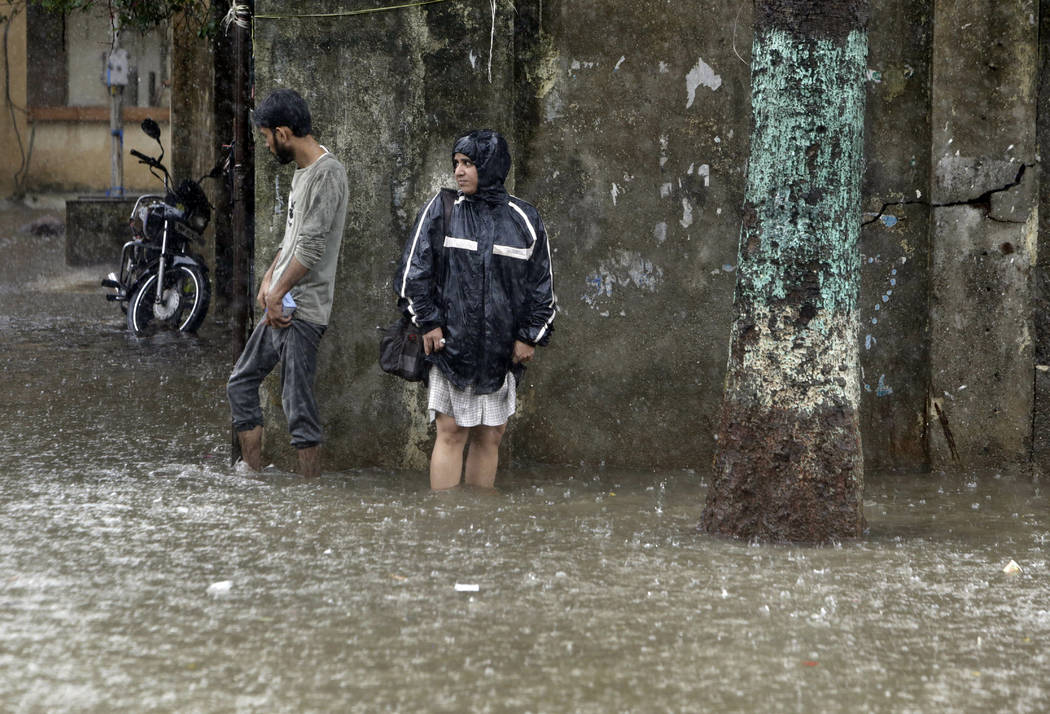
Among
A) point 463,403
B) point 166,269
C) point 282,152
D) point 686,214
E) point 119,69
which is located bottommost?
point 463,403

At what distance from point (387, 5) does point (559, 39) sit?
85cm

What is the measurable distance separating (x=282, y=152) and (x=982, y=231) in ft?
10.9

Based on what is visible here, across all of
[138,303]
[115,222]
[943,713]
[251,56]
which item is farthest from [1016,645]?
[115,222]

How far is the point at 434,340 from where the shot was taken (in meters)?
5.66

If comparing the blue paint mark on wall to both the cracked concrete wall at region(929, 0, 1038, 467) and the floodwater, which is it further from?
the floodwater

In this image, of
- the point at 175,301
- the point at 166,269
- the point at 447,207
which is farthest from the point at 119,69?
the point at 447,207

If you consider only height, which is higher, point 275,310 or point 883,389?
point 275,310

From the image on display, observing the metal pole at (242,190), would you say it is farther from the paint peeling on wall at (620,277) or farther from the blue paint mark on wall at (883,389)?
the blue paint mark on wall at (883,389)

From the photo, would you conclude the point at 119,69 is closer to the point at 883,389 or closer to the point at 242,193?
the point at 242,193

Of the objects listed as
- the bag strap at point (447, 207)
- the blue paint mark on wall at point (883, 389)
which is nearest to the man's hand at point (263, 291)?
the bag strap at point (447, 207)

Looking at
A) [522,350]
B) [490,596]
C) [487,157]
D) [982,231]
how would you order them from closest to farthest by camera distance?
[490,596] → [487,157] → [522,350] → [982,231]

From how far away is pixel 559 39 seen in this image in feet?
21.9

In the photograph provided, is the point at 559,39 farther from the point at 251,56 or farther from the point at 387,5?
the point at 251,56

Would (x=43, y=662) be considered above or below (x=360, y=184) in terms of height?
below
